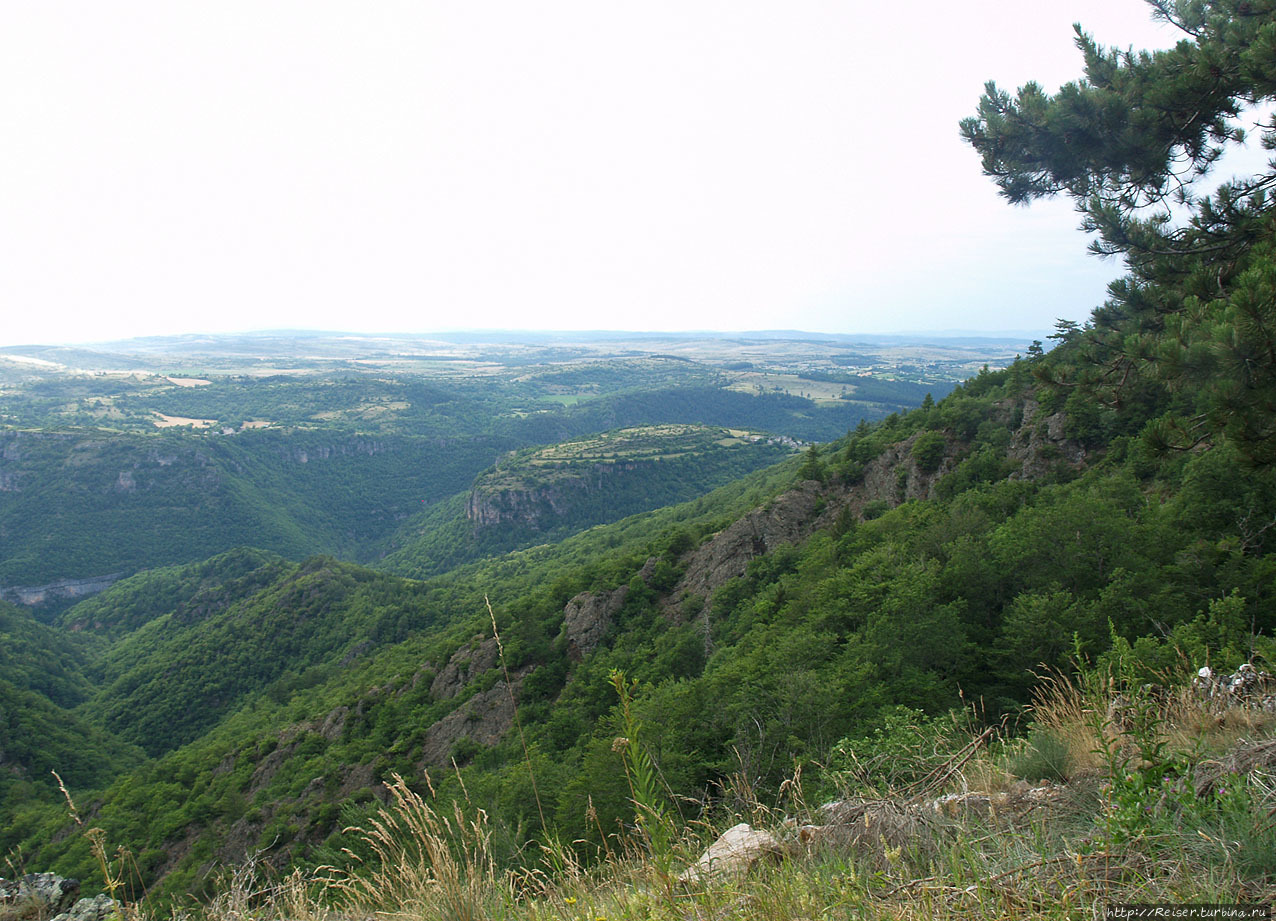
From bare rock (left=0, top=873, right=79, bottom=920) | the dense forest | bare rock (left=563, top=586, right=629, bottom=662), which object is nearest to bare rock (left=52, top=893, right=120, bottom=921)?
bare rock (left=0, top=873, right=79, bottom=920)

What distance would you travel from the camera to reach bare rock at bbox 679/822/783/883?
13.3 ft

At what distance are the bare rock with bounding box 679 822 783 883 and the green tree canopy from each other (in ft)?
23.5

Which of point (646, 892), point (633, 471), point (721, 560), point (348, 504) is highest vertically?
point (646, 892)

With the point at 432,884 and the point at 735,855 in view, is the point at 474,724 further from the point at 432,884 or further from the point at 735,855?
the point at 735,855

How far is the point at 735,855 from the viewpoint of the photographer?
13.9 ft

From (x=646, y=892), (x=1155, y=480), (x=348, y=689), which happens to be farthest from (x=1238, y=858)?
(x=348, y=689)

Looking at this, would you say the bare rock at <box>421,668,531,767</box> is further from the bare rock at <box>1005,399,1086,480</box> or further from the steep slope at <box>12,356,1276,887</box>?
the bare rock at <box>1005,399,1086,480</box>

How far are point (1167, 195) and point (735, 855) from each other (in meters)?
13.7

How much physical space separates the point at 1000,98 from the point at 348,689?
5482cm

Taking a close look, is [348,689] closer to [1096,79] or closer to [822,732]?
[822,732]

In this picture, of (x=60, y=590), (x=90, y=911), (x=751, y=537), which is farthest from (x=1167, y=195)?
(x=60, y=590)

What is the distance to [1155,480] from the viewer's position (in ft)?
71.3

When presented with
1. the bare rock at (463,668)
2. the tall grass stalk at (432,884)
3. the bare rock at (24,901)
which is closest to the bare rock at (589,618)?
the bare rock at (463,668)

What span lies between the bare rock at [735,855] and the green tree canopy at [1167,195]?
717 cm
